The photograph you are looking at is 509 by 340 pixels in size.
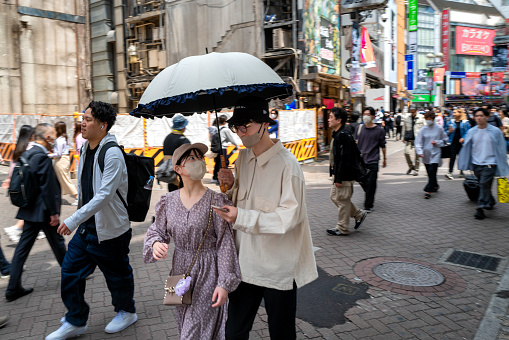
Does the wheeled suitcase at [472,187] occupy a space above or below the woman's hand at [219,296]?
below

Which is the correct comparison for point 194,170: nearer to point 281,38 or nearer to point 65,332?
point 65,332

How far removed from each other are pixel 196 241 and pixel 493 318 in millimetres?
3025

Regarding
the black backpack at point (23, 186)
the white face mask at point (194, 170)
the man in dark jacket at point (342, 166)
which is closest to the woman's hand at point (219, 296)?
the white face mask at point (194, 170)

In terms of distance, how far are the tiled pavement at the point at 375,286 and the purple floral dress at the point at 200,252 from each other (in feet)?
3.70

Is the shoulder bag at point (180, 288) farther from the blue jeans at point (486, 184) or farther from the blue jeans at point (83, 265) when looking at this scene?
the blue jeans at point (486, 184)

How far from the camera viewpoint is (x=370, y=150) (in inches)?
331

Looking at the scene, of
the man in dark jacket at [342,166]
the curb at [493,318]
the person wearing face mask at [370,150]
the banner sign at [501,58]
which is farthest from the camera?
the banner sign at [501,58]

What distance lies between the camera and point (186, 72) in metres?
2.49

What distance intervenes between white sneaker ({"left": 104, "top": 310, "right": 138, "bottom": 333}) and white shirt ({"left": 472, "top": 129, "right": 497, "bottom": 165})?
21.9 feet

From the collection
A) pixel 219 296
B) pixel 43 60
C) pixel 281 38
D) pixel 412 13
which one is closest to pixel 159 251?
pixel 219 296

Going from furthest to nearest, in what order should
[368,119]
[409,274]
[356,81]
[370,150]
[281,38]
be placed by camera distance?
[281,38] → [356,81] → [368,119] → [370,150] → [409,274]

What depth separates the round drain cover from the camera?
15.7ft

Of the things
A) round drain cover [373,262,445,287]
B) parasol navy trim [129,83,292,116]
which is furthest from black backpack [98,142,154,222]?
round drain cover [373,262,445,287]

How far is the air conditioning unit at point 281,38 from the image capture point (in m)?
18.5
